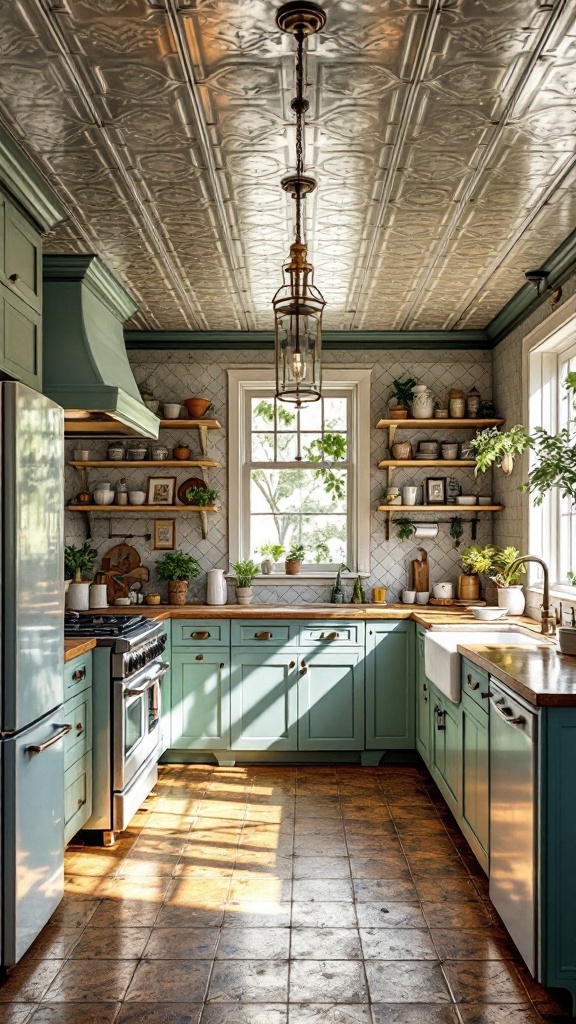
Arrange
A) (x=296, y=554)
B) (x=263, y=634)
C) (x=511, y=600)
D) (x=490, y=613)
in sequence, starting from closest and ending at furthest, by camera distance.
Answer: (x=490, y=613)
(x=511, y=600)
(x=263, y=634)
(x=296, y=554)

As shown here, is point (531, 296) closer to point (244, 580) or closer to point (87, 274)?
point (87, 274)

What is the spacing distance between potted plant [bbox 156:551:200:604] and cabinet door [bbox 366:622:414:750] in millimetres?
1311

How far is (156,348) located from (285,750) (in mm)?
2870

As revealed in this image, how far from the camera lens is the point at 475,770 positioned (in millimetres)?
3416

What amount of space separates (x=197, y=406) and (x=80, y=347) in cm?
172

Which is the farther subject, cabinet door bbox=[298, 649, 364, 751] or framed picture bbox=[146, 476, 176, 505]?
framed picture bbox=[146, 476, 176, 505]

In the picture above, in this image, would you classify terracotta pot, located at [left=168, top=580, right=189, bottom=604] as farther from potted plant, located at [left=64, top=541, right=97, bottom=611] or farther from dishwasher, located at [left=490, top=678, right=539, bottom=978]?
dishwasher, located at [left=490, top=678, right=539, bottom=978]

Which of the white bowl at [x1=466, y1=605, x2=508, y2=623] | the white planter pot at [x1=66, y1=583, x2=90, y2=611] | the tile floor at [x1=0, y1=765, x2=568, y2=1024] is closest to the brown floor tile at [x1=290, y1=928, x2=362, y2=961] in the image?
the tile floor at [x1=0, y1=765, x2=568, y2=1024]

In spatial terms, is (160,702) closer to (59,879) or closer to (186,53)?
(59,879)

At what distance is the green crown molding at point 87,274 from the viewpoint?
4000 mm

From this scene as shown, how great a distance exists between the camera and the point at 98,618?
462 centimetres

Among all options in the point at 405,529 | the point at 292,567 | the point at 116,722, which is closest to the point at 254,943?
the point at 116,722

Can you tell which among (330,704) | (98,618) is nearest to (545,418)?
(330,704)

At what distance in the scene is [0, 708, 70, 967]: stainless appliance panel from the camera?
8.80 ft
